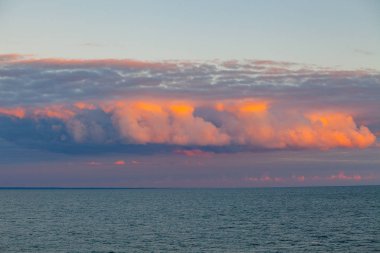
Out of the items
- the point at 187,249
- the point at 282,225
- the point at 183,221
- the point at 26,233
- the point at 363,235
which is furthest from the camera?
the point at 183,221

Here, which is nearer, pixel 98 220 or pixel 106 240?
pixel 106 240

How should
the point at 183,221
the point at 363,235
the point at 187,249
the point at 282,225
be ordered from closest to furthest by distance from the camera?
the point at 187,249 → the point at 363,235 → the point at 282,225 → the point at 183,221

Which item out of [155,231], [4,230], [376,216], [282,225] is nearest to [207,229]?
[155,231]

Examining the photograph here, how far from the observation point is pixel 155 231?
88.2 meters

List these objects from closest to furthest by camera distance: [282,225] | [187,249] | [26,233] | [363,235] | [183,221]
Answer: [187,249] < [363,235] < [26,233] < [282,225] < [183,221]

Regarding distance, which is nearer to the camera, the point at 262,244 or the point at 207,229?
the point at 262,244

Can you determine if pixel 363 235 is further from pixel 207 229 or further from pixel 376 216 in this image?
pixel 376 216

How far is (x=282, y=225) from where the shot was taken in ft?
318

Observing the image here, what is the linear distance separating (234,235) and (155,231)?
1421 centimetres

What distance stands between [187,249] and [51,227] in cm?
3806

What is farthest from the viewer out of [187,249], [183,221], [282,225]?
[183,221]

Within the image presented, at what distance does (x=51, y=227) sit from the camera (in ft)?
318

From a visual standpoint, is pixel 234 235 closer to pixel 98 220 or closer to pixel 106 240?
pixel 106 240

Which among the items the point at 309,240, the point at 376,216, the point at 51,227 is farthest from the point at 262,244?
the point at 376,216
